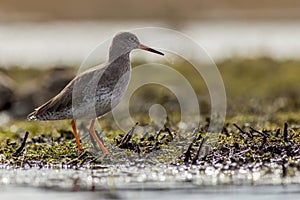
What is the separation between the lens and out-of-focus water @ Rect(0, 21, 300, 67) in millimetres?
21916

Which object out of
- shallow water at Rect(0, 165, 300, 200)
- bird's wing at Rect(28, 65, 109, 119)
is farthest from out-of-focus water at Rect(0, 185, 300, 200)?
bird's wing at Rect(28, 65, 109, 119)

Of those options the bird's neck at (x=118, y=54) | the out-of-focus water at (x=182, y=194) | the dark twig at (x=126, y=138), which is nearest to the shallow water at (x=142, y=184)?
the out-of-focus water at (x=182, y=194)

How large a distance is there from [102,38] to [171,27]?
1.91 meters

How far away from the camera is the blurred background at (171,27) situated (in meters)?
17.3

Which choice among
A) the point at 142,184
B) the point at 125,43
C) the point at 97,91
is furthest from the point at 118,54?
the point at 142,184

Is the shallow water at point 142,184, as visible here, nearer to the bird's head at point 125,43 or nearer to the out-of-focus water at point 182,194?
the out-of-focus water at point 182,194

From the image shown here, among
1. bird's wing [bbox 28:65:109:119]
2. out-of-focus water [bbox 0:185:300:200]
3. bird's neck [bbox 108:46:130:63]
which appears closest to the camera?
out-of-focus water [bbox 0:185:300:200]

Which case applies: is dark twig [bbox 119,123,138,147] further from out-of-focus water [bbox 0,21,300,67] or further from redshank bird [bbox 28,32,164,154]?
out-of-focus water [bbox 0,21,300,67]

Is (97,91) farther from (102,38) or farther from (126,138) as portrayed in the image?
(102,38)

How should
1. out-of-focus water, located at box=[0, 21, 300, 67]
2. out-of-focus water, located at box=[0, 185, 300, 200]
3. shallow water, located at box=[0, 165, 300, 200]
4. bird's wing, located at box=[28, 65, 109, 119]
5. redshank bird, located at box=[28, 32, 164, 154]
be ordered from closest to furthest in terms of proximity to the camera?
1. out-of-focus water, located at box=[0, 185, 300, 200]
2. shallow water, located at box=[0, 165, 300, 200]
3. redshank bird, located at box=[28, 32, 164, 154]
4. bird's wing, located at box=[28, 65, 109, 119]
5. out-of-focus water, located at box=[0, 21, 300, 67]

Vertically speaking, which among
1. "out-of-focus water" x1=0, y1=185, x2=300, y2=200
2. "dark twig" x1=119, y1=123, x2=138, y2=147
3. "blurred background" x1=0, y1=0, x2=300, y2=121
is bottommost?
"out-of-focus water" x1=0, y1=185, x2=300, y2=200

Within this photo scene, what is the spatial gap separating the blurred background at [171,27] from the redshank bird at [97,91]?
380cm

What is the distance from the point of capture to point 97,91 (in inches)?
422

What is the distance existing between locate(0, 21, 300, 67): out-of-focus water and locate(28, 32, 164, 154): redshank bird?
9.77 m
